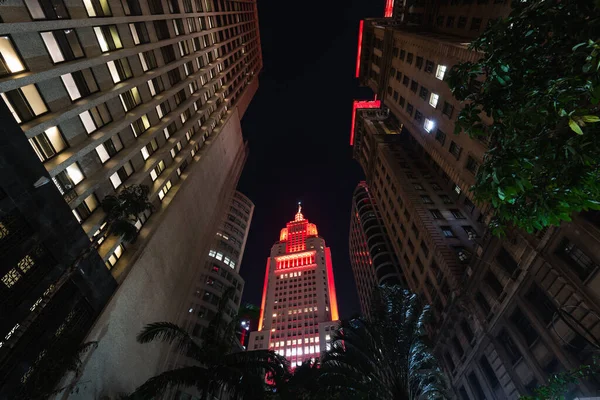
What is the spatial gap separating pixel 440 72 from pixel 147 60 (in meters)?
30.5

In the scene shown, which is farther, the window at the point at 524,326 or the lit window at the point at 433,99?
the lit window at the point at 433,99

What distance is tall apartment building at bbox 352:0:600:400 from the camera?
1819 centimetres

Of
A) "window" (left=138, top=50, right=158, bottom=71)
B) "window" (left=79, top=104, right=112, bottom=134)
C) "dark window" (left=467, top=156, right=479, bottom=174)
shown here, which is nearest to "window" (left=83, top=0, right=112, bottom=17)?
"window" (left=138, top=50, right=158, bottom=71)

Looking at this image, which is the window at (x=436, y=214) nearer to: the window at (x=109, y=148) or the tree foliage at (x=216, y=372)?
the tree foliage at (x=216, y=372)

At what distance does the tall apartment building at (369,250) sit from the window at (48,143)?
55.2 metres

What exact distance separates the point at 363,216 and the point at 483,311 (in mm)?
51483

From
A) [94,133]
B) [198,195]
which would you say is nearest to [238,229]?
[198,195]

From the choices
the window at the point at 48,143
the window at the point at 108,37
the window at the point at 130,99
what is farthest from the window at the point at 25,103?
the window at the point at 130,99

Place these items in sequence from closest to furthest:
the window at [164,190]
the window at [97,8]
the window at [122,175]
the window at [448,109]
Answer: the window at [97,8], the window at [122,175], the window at [164,190], the window at [448,109]

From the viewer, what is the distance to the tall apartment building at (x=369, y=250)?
201ft

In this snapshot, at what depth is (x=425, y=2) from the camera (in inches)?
1668

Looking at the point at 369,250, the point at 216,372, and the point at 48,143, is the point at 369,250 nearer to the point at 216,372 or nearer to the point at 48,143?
the point at 216,372

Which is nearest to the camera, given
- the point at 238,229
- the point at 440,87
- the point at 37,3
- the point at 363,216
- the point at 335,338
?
the point at 37,3

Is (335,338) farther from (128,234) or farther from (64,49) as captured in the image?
(64,49)
